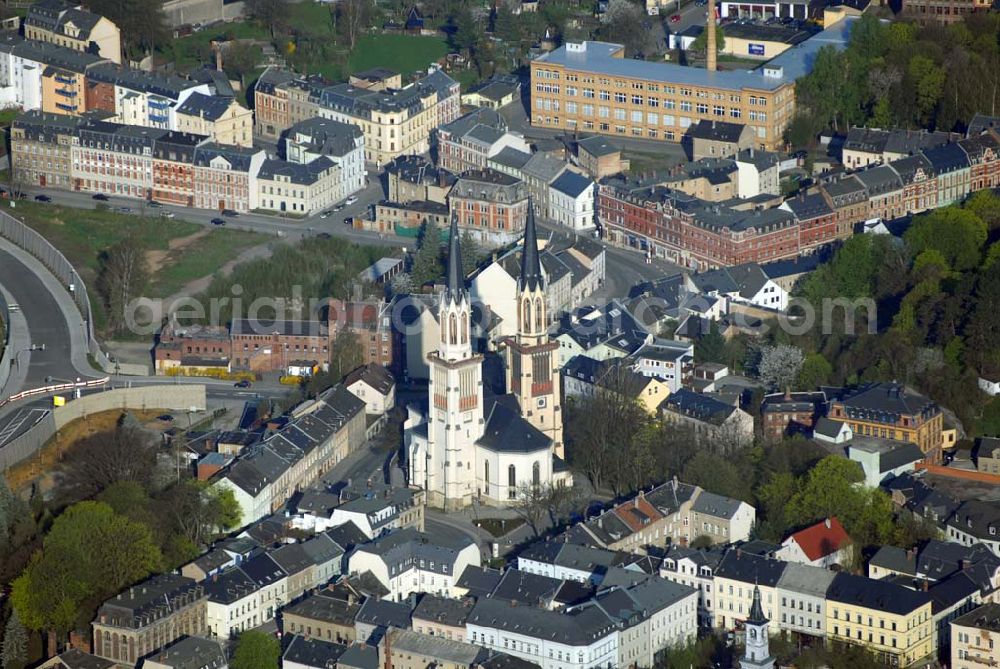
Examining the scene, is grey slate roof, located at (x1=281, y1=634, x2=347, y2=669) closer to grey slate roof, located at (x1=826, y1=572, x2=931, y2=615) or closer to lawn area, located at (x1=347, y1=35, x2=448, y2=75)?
grey slate roof, located at (x1=826, y1=572, x2=931, y2=615)

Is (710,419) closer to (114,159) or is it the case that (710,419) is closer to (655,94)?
(655,94)

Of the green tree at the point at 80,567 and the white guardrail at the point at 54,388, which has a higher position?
the green tree at the point at 80,567

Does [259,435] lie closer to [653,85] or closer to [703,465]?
[703,465]

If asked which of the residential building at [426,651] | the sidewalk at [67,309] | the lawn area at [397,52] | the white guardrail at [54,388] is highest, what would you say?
the residential building at [426,651]

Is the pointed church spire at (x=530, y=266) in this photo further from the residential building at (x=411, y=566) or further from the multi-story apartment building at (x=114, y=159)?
the multi-story apartment building at (x=114, y=159)

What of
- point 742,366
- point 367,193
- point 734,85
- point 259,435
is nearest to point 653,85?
point 734,85

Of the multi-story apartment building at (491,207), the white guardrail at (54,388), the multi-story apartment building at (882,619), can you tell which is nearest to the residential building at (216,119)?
the multi-story apartment building at (491,207)

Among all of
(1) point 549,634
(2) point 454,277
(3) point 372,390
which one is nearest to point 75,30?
(3) point 372,390
